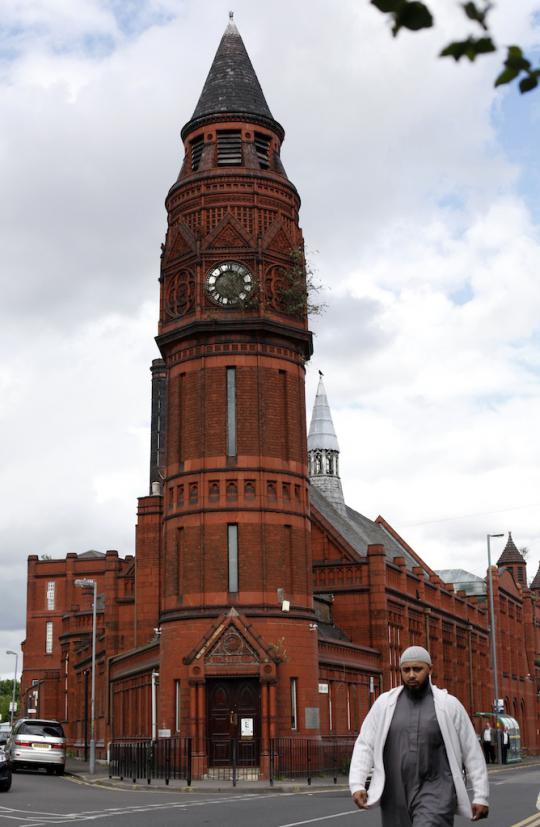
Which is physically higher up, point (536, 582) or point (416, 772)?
point (536, 582)

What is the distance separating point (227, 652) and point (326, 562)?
1757cm

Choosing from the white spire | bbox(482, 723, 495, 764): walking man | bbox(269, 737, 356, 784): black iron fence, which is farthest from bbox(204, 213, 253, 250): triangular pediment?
the white spire

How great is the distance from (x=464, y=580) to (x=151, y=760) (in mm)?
74214

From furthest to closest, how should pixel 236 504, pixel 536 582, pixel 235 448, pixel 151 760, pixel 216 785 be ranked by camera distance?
pixel 536 582
pixel 235 448
pixel 236 504
pixel 151 760
pixel 216 785

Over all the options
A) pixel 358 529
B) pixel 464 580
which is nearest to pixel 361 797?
pixel 358 529

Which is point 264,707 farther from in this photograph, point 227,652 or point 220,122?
point 220,122

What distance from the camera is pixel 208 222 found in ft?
148

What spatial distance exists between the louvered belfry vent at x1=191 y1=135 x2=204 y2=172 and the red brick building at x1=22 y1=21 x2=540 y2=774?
132mm

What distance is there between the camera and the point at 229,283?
44.0 m

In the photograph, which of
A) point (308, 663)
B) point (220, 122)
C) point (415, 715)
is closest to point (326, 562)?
point (308, 663)

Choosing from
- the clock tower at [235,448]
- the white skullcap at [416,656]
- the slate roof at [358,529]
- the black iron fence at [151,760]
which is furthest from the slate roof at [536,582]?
the white skullcap at [416,656]

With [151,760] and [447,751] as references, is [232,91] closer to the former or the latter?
[151,760]

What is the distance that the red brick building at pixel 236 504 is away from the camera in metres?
39.7

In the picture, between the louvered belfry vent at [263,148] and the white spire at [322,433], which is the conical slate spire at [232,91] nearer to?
the louvered belfry vent at [263,148]
